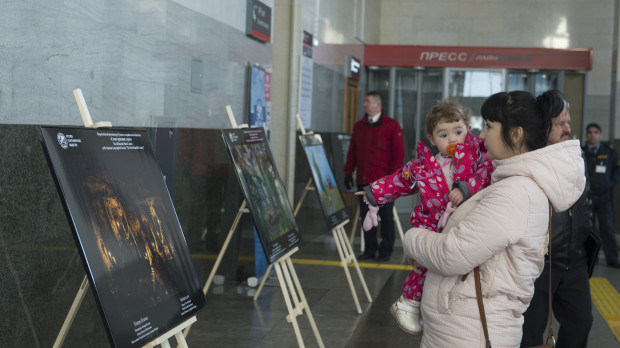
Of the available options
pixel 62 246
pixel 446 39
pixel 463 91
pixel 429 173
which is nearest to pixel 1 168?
pixel 62 246

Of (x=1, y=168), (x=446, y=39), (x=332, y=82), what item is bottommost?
(x=1, y=168)

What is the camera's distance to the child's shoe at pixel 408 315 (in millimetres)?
2957

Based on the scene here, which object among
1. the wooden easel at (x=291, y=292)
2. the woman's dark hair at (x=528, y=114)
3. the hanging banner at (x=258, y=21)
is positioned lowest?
the wooden easel at (x=291, y=292)

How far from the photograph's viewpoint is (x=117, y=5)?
4152mm

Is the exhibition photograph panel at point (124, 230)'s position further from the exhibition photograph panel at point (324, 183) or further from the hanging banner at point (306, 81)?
the hanging banner at point (306, 81)

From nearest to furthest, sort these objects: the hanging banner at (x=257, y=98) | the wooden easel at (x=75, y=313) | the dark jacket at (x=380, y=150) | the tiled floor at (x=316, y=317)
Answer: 1. the wooden easel at (x=75, y=313)
2. the tiled floor at (x=316, y=317)
3. the hanging banner at (x=257, y=98)
4. the dark jacket at (x=380, y=150)

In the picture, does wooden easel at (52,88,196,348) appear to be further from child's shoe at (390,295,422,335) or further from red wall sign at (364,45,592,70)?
red wall sign at (364,45,592,70)

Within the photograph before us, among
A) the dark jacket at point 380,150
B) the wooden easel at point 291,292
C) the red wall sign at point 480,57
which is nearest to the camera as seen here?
the wooden easel at point 291,292

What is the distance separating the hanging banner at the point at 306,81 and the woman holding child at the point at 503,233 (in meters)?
5.68

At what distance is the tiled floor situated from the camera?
5.10 m

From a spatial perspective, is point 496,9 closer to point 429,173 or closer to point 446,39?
point 446,39

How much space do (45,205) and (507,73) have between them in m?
10.9

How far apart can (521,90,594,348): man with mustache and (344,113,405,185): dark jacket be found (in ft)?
14.6

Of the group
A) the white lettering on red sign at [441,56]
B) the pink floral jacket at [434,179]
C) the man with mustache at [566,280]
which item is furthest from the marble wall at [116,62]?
the white lettering on red sign at [441,56]
